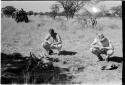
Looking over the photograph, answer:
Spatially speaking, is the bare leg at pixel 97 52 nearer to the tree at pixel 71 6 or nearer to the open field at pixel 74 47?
the open field at pixel 74 47

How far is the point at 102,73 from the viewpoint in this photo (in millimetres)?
6320

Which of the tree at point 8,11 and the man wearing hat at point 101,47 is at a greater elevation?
the tree at point 8,11

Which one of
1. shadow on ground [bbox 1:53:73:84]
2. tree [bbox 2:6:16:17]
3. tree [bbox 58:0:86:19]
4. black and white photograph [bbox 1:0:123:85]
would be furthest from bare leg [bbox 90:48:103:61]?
tree [bbox 58:0:86:19]

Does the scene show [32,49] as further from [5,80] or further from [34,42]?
[5,80]

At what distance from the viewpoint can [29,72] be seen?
6.18 meters

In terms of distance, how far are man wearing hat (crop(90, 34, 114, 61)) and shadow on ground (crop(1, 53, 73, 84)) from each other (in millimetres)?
1145

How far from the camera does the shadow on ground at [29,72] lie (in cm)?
563

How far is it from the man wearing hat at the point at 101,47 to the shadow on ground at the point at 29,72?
3.76ft

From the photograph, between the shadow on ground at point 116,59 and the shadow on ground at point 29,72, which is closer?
the shadow on ground at point 29,72

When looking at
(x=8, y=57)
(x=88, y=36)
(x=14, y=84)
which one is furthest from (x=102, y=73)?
(x=88, y=36)

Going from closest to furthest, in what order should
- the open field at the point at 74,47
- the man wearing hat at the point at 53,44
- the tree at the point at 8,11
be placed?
1. the open field at the point at 74,47
2. the man wearing hat at the point at 53,44
3. the tree at the point at 8,11

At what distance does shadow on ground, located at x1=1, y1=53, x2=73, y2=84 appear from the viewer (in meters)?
5.63

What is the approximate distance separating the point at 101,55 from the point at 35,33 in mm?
4132

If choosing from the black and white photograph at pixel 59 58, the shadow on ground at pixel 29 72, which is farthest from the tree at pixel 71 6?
the shadow on ground at pixel 29 72
